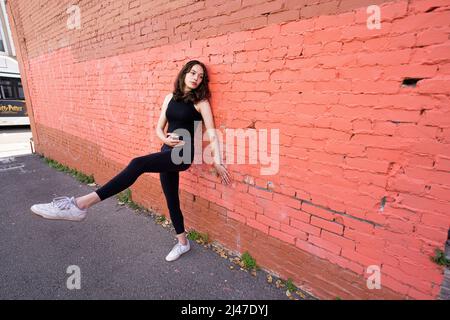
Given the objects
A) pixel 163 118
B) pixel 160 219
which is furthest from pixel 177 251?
pixel 163 118

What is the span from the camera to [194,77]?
226 cm

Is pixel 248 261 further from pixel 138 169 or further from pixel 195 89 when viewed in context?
pixel 195 89

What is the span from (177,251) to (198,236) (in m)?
0.40

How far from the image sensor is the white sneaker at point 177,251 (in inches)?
101

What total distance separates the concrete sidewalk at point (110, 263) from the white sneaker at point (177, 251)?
6cm

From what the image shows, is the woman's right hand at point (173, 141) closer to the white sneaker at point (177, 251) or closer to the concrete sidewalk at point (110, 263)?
the white sneaker at point (177, 251)

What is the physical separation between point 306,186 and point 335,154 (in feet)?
1.16

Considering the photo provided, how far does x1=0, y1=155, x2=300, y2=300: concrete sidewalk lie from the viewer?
84.4 inches

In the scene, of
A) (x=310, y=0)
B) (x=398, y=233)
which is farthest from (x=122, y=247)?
(x=310, y=0)

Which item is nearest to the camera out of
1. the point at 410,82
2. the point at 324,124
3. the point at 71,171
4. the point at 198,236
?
the point at 410,82

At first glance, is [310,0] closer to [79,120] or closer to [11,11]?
[79,120]

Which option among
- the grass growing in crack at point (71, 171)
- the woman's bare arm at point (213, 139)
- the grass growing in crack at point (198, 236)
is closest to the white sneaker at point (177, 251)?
the grass growing in crack at point (198, 236)
